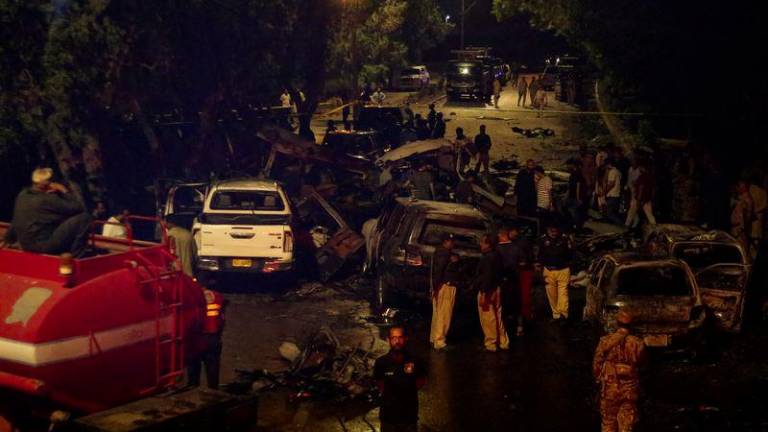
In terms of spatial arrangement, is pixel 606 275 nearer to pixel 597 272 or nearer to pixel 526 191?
pixel 597 272

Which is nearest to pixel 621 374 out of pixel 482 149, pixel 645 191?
pixel 645 191

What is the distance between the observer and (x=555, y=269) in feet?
53.8

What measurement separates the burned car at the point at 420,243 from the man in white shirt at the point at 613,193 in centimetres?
647

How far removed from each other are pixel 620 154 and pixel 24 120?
45.1 feet

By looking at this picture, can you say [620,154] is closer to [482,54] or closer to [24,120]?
[24,120]

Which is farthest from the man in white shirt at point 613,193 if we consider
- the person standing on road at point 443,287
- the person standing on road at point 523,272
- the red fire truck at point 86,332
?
the red fire truck at point 86,332

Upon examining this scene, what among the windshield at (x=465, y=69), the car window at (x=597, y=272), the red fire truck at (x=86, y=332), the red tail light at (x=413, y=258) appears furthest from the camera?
the windshield at (x=465, y=69)

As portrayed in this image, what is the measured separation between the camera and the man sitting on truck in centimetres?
988

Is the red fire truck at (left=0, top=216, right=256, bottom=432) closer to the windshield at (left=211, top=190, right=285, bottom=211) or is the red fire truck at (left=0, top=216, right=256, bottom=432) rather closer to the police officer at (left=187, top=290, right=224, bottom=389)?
the police officer at (left=187, top=290, right=224, bottom=389)

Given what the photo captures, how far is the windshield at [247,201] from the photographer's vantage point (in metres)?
19.3

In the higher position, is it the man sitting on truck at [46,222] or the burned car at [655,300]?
the man sitting on truck at [46,222]

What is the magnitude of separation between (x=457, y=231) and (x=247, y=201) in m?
5.08

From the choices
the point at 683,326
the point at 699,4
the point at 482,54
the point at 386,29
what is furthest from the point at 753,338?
the point at 482,54

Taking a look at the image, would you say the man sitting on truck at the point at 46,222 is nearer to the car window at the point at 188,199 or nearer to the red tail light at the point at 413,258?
the red tail light at the point at 413,258
